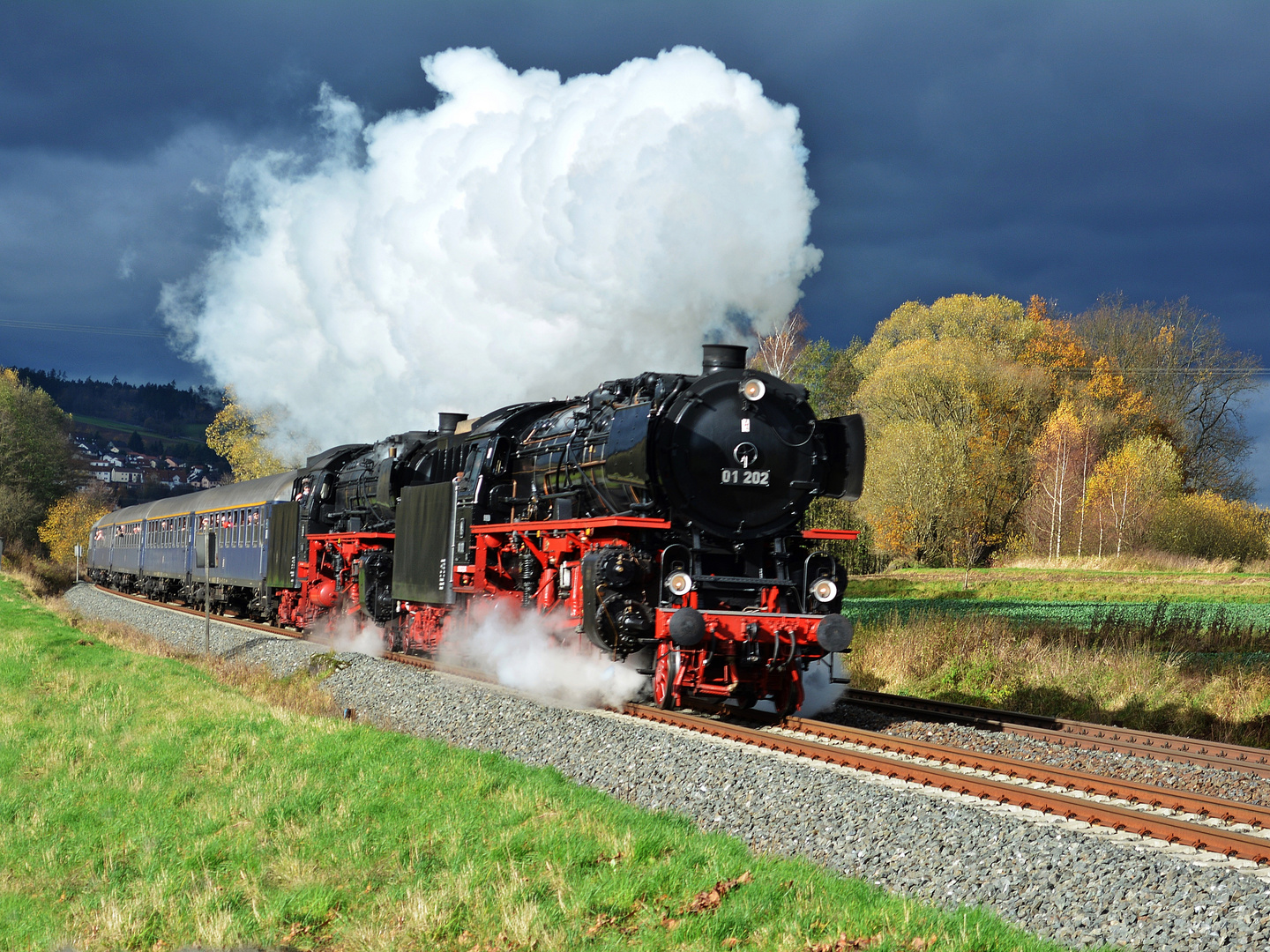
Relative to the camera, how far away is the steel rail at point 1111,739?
28.9ft

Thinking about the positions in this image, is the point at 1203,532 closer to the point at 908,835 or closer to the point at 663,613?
the point at 663,613

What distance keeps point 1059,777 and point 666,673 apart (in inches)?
151

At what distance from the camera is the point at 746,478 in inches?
423

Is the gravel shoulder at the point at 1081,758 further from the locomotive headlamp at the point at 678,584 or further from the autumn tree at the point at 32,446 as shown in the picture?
the autumn tree at the point at 32,446

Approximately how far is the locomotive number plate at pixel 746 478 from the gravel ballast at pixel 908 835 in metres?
2.55

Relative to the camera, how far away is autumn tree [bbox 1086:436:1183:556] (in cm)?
4019

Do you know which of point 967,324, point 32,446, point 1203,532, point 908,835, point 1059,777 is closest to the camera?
point 908,835

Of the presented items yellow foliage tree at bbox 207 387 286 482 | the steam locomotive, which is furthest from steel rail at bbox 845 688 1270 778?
yellow foliage tree at bbox 207 387 286 482

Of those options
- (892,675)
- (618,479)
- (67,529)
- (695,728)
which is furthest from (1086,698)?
(67,529)

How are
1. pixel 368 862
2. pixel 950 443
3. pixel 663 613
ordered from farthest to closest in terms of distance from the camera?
pixel 950 443
pixel 663 613
pixel 368 862

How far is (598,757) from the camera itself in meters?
8.79

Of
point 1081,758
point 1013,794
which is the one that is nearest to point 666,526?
point 1013,794

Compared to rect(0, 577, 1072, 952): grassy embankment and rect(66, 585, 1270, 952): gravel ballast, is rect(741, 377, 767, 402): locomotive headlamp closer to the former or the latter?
rect(66, 585, 1270, 952): gravel ballast

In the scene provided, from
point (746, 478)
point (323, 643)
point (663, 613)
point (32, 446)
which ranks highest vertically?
point (32, 446)
